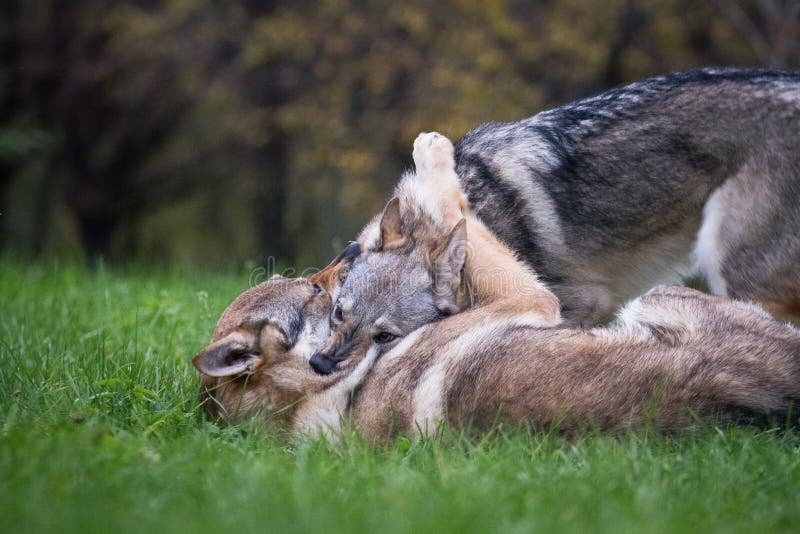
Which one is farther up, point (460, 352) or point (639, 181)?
point (639, 181)

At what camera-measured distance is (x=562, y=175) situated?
5.31m

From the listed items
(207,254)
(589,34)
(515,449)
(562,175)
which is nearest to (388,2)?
(589,34)

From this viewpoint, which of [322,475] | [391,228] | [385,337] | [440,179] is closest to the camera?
[322,475]

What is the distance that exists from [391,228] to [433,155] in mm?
577

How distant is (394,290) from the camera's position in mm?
4852

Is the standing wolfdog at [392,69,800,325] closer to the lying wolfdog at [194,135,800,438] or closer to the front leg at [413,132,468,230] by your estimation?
the front leg at [413,132,468,230]

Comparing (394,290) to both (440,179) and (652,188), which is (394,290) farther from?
(652,188)

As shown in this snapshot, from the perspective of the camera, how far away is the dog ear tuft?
436cm

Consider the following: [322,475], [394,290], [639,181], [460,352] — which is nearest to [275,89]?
[639,181]

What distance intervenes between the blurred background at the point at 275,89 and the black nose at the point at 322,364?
887cm

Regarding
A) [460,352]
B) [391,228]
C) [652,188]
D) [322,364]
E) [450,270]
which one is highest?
[652,188]

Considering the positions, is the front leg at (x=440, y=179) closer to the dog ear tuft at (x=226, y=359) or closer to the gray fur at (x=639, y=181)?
the gray fur at (x=639, y=181)

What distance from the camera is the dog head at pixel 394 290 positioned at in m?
4.68

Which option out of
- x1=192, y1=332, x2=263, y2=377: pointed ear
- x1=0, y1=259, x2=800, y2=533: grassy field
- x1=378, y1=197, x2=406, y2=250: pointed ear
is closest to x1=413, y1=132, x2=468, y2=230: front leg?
x1=378, y1=197, x2=406, y2=250: pointed ear
